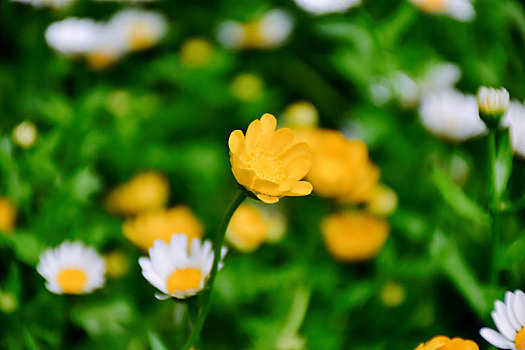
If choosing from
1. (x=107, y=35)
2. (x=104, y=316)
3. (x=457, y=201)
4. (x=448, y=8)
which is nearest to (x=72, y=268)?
(x=104, y=316)

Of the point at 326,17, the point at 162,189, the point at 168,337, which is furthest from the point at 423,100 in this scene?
the point at 168,337

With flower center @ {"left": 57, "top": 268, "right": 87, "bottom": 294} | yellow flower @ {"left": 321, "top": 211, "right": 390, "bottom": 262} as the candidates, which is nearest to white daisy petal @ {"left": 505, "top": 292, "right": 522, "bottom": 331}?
yellow flower @ {"left": 321, "top": 211, "right": 390, "bottom": 262}

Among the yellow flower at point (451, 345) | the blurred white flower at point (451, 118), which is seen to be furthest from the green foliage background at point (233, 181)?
the yellow flower at point (451, 345)

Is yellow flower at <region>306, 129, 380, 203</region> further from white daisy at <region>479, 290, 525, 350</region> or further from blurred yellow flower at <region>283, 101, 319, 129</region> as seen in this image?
white daisy at <region>479, 290, 525, 350</region>

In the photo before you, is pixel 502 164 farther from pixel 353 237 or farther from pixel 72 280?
pixel 72 280

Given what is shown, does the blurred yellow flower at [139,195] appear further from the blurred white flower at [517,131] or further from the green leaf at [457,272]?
the blurred white flower at [517,131]

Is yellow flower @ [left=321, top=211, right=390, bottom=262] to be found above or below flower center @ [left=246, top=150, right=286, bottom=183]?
below

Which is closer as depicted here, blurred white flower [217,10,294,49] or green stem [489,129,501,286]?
green stem [489,129,501,286]

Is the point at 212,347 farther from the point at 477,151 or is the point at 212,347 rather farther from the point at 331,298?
the point at 477,151
